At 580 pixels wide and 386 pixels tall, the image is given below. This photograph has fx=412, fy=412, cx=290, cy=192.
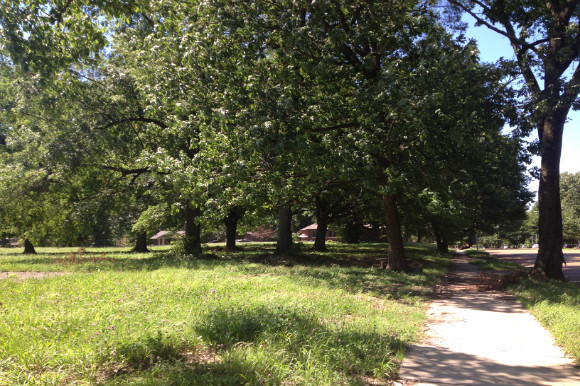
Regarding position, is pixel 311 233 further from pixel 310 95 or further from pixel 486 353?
pixel 486 353

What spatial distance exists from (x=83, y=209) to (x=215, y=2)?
12200 millimetres

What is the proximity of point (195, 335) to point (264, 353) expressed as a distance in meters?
1.09

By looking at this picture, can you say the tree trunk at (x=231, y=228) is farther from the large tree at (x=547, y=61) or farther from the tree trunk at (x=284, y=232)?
the large tree at (x=547, y=61)

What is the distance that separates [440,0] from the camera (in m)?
13.1

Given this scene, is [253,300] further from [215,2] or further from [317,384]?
[215,2]

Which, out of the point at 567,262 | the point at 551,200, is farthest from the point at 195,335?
the point at 567,262

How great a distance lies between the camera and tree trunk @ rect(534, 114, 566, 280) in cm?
1292

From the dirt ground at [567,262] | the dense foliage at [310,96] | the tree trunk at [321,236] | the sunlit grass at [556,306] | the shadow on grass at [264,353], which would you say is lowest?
the dirt ground at [567,262]

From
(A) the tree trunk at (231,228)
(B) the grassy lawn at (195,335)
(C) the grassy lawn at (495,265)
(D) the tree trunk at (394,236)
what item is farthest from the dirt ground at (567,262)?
(A) the tree trunk at (231,228)

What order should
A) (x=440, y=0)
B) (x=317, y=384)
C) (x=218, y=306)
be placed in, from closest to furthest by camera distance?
(x=317, y=384), (x=218, y=306), (x=440, y=0)

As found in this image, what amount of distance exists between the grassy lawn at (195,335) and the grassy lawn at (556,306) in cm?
209

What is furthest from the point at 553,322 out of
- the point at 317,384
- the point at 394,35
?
the point at 394,35

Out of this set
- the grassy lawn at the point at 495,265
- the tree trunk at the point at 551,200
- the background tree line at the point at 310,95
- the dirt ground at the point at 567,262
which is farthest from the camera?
the grassy lawn at the point at 495,265

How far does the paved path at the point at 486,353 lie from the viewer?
469 centimetres
